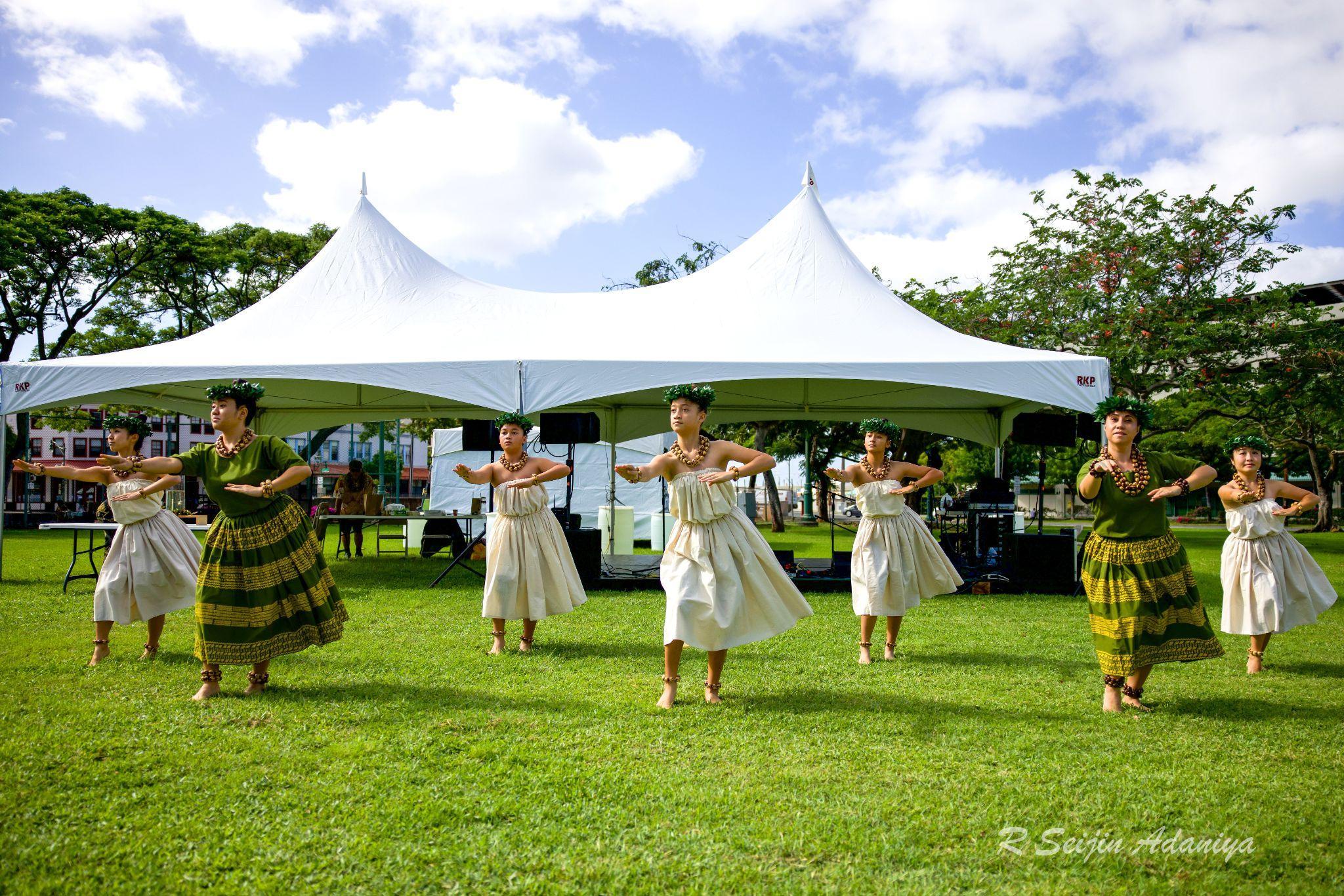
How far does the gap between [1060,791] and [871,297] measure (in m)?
8.47

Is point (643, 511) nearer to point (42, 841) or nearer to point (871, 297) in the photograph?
point (871, 297)

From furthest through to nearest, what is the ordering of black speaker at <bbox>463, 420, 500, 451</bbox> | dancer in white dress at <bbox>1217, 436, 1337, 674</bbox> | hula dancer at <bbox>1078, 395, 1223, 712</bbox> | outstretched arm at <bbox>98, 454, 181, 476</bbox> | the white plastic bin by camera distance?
the white plastic bin < black speaker at <bbox>463, 420, 500, 451</bbox> < dancer in white dress at <bbox>1217, 436, 1337, 674</bbox> < outstretched arm at <bbox>98, 454, 181, 476</bbox> < hula dancer at <bbox>1078, 395, 1223, 712</bbox>

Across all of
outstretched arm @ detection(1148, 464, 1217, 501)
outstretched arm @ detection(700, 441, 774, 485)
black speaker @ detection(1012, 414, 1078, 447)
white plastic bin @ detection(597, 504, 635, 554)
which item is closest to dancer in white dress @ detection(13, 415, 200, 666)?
outstretched arm @ detection(700, 441, 774, 485)

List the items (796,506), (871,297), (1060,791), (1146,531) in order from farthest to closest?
(796,506) < (871,297) < (1146,531) < (1060,791)

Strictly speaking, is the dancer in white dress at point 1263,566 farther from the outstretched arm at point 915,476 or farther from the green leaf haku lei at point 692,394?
the green leaf haku lei at point 692,394

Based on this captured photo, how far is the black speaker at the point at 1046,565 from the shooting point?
1054cm

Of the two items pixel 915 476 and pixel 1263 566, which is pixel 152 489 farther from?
pixel 1263 566

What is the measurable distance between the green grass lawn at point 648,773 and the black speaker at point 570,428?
4.47m

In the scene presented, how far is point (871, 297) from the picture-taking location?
11.3 metres

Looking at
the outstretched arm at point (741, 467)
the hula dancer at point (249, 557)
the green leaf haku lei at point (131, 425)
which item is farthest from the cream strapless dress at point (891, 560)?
the green leaf haku lei at point (131, 425)

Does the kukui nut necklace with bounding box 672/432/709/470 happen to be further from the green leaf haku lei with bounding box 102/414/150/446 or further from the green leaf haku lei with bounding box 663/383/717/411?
the green leaf haku lei with bounding box 102/414/150/446

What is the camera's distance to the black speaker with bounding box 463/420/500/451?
10.9 m

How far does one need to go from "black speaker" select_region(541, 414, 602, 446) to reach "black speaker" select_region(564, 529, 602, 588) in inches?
44.2

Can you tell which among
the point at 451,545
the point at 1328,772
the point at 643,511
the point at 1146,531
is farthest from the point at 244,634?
the point at 643,511
